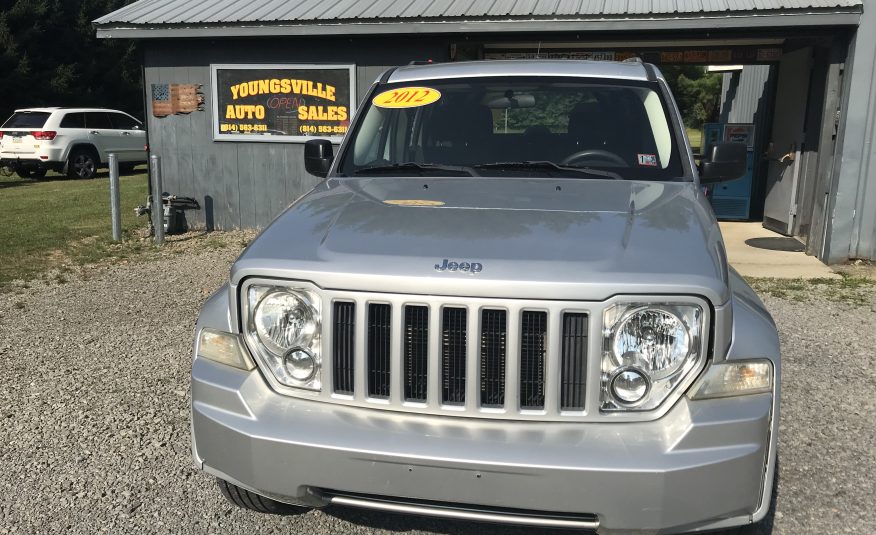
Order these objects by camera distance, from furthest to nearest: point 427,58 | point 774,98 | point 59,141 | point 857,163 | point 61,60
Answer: point 61,60 → point 59,141 → point 774,98 → point 427,58 → point 857,163

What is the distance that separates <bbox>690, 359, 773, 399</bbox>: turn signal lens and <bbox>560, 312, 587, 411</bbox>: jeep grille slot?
1.14 ft

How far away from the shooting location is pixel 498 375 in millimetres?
2400

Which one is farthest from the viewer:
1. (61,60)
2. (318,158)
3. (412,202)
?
(61,60)

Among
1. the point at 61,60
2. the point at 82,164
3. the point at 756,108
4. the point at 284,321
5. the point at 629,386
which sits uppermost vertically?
the point at 61,60

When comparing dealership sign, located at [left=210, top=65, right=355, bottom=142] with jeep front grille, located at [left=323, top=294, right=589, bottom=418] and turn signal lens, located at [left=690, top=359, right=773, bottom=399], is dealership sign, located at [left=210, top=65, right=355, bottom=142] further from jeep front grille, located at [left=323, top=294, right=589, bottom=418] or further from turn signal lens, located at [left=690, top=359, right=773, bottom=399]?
turn signal lens, located at [left=690, top=359, right=773, bottom=399]

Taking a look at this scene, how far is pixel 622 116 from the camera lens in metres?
3.87

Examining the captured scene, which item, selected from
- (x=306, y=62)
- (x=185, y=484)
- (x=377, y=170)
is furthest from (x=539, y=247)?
(x=306, y=62)

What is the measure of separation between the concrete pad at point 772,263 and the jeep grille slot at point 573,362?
5.92 metres

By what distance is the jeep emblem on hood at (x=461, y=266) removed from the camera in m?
2.38

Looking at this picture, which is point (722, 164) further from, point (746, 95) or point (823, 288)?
point (746, 95)

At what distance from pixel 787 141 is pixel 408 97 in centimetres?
843

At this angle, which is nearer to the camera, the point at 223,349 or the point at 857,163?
the point at 223,349

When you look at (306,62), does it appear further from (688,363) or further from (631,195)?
(688,363)

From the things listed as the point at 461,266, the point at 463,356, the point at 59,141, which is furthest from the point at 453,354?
the point at 59,141
